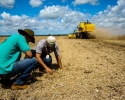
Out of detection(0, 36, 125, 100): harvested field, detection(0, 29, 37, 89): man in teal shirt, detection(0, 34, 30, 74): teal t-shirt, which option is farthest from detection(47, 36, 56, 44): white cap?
detection(0, 34, 30, 74): teal t-shirt

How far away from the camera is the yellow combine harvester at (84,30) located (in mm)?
30844

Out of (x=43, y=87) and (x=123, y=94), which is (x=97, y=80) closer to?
(x=123, y=94)

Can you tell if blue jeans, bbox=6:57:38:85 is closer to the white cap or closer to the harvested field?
the harvested field

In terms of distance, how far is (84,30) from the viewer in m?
30.8

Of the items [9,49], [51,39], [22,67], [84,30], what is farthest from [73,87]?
[84,30]

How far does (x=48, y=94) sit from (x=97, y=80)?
1.59 m

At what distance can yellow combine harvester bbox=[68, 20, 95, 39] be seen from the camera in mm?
30844

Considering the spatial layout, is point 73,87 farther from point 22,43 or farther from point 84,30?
point 84,30

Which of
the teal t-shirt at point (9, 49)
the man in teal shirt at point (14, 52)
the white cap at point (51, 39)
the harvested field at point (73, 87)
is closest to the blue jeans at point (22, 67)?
the man in teal shirt at point (14, 52)

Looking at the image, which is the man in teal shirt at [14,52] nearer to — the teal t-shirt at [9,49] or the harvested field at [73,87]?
the teal t-shirt at [9,49]

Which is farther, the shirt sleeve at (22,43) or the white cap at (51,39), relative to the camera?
the white cap at (51,39)

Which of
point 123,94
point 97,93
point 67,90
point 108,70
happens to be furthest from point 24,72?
point 108,70

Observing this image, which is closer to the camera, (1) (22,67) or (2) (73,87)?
(1) (22,67)

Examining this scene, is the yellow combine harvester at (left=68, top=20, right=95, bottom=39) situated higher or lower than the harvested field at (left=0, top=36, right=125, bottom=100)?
higher
